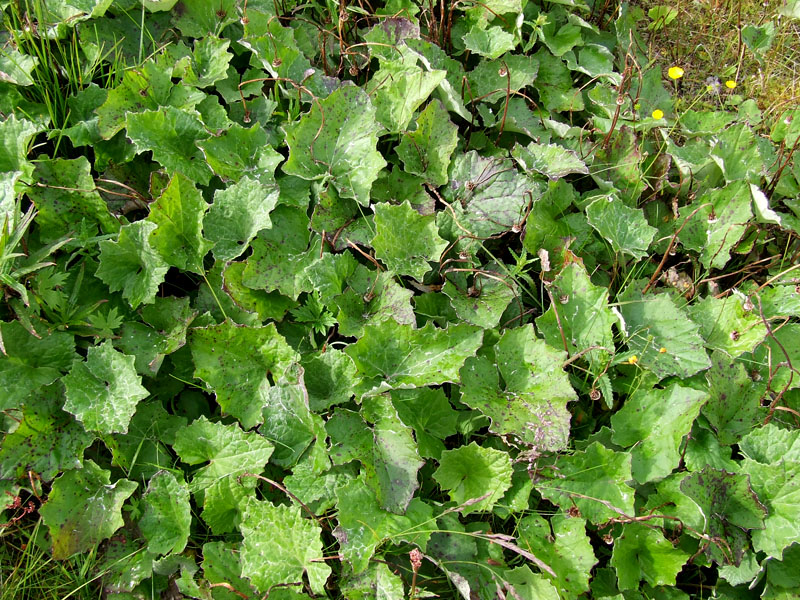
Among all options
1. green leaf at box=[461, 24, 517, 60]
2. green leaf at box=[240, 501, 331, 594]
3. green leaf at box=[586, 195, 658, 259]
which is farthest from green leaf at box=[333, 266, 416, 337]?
green leaf at box=[461, 24, 517, 60]

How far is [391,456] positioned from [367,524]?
0.74 feet

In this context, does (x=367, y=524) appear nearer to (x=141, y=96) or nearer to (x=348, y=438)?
(x=348, y=438)

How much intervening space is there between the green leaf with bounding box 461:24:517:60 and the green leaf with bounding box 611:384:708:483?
1600 mm

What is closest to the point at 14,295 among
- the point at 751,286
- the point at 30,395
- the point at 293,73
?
the point at 30,395

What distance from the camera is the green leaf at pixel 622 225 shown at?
250 centimetres

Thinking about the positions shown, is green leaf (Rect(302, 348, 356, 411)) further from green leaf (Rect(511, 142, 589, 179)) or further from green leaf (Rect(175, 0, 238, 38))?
green leaf (Rect(175, 0, 238, 38))

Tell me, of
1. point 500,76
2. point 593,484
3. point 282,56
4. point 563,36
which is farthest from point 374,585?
point 563,36

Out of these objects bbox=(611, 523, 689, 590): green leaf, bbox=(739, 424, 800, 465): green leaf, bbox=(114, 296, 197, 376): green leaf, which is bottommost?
bbox=(611, 523, 689, 590): green leaf

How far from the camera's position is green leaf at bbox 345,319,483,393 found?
2.13 m

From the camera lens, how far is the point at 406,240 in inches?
93.3

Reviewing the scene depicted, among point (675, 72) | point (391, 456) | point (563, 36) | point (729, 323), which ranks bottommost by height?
point (391, 456)

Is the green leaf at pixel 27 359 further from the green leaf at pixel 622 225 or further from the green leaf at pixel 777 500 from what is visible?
the green leaf at pixel 777 500

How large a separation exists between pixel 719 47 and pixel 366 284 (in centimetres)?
245

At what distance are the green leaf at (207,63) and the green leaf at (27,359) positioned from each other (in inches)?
45.0
